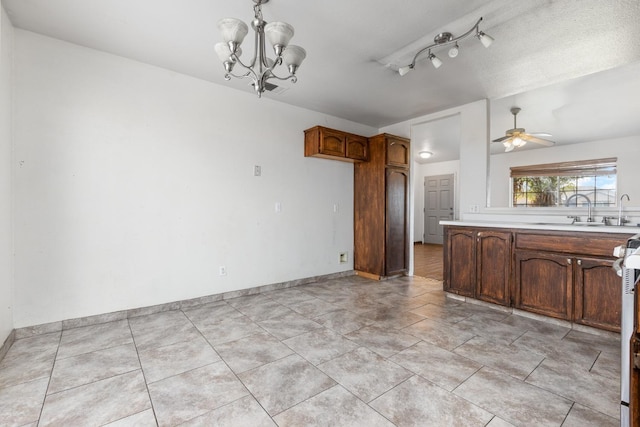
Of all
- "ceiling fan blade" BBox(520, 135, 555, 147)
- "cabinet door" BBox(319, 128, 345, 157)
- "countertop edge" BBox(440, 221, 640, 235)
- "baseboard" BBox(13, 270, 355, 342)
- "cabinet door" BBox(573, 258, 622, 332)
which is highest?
"cabinet door" BBox(319, 128, 345, 157)

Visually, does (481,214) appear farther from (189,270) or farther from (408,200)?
(189,270)

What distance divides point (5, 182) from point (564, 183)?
531 centimetres

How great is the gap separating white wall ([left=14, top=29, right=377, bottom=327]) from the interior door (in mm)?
5708

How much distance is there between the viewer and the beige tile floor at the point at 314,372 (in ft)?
5.04

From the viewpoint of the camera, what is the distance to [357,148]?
14.8 feet

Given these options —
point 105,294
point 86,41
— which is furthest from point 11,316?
point 86,41

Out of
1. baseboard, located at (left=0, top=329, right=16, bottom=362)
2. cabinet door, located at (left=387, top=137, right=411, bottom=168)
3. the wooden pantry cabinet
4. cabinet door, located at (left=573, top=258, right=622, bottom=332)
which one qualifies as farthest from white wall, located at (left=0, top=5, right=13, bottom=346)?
cabinet door, located at (left=573, top=258, right=622, bottom=332)

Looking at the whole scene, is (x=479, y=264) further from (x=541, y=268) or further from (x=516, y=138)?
(x=516, y=138)

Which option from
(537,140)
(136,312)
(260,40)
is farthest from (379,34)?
(136,312)

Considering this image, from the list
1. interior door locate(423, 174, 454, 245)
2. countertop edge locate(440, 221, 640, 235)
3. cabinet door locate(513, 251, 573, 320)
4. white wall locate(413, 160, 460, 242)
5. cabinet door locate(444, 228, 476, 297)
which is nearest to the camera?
countertop edge locate(440, 221, 640, 235)

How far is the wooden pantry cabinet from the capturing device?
445 centimetres

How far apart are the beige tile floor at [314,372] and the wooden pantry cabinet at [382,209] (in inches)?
61.6

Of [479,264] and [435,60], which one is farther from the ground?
[435,60]

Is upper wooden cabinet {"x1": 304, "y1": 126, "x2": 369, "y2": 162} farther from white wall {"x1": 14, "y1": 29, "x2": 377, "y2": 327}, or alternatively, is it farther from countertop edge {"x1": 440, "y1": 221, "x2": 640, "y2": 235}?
countertop edge {"x1": 440, "y1": 221, "x2": 640, "y2": 235}
